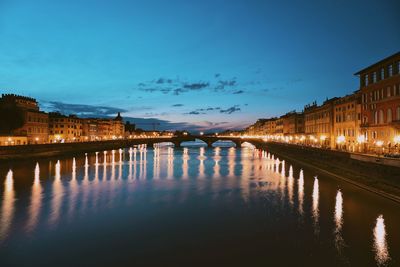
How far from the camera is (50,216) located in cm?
2200

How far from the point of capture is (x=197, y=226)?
19781 millimetres

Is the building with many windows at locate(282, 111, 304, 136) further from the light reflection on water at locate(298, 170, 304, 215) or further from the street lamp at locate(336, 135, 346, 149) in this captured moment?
the light reflection on water at locate(298, 170, 304, 215)

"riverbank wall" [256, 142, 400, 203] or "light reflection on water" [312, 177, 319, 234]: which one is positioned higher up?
"riverbank wall" [256, 142, 400, 203]

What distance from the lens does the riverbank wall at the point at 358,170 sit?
92.1 feet

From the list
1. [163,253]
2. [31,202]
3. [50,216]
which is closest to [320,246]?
[163,253]

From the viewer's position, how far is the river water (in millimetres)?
14508

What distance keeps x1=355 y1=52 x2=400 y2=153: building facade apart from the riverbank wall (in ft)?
16.6

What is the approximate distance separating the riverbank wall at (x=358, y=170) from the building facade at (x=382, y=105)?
5052mm

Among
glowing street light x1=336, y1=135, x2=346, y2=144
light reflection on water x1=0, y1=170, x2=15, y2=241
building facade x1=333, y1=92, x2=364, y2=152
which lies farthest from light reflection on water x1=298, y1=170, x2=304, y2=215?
glowing street light x1=336, y1=135, x2=346, y2=144

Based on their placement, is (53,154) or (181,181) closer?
(181,181)

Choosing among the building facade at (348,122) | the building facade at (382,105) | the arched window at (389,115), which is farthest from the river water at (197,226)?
the building facade at (348,122)

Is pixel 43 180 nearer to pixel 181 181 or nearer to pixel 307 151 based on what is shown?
pixel 181 181

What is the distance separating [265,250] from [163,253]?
4.75m

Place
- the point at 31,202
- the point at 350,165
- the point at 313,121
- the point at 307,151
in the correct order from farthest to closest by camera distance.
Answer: the point at 313,121 → the point at 307,151 → the point at 350,165 → the point at 31,202
